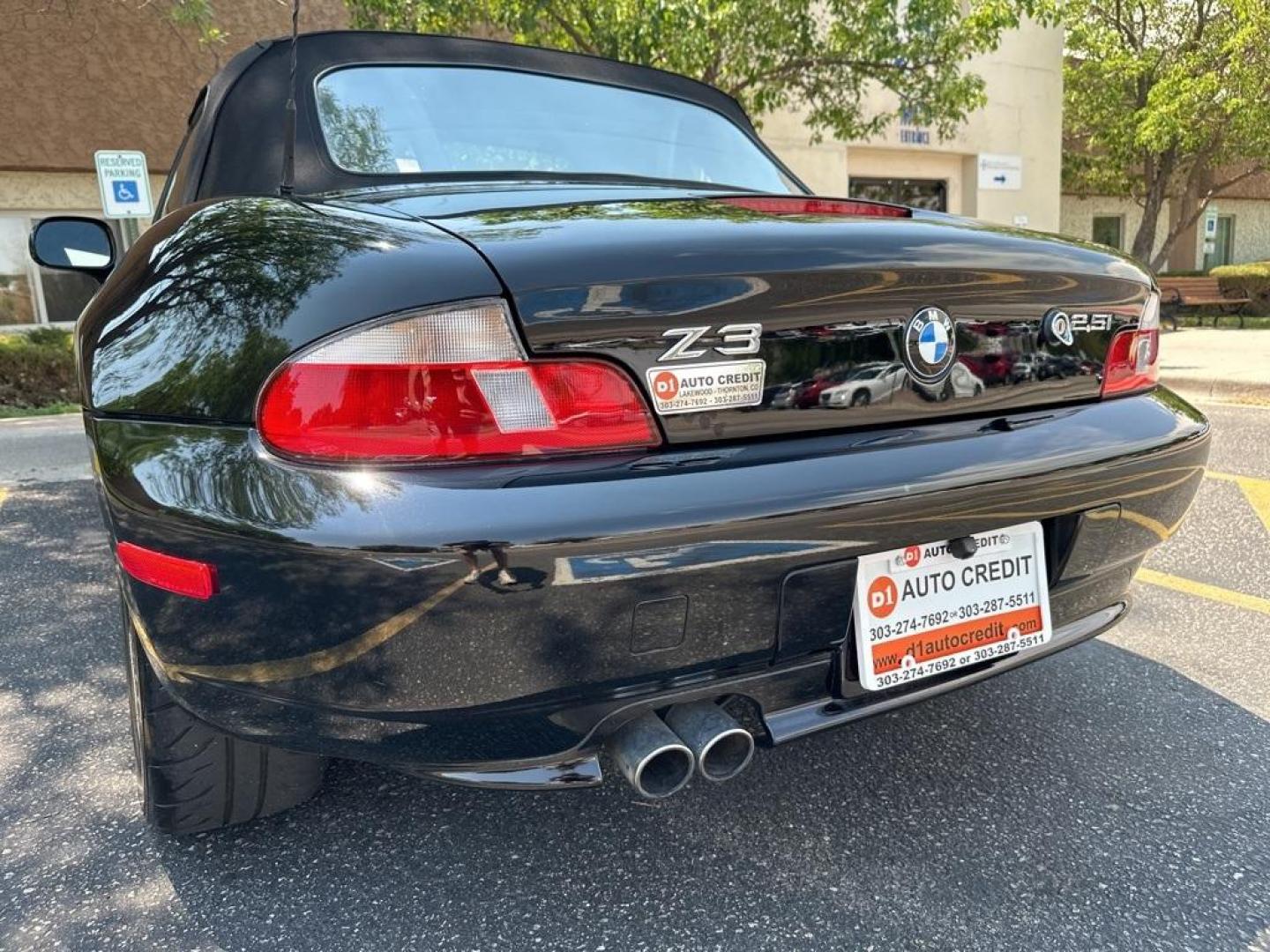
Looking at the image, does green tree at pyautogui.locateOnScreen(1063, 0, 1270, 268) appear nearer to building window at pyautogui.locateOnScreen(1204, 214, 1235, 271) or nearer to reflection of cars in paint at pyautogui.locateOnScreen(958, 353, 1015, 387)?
building window at pyautogui.locateOnScreen(1204, 214, 1235, 271)

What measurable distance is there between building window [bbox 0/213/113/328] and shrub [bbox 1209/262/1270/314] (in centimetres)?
1873

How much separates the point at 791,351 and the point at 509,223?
492 mm

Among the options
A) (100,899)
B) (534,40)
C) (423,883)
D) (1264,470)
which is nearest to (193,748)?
(100,899)

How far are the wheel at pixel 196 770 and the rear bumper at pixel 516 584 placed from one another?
10.3 inches

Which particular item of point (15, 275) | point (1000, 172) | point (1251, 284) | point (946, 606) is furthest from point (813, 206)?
point (1251, 284)

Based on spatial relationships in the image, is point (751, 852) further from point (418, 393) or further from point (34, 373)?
point (34, 373)

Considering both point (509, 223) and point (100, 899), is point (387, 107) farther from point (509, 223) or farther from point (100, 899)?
point (100, 899)

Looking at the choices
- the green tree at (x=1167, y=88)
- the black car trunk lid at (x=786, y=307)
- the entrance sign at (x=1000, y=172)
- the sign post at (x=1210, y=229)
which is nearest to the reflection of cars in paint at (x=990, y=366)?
the black car trunk lid at (x=786, y=307)

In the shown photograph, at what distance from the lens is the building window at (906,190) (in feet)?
51.2

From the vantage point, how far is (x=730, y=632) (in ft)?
4.34

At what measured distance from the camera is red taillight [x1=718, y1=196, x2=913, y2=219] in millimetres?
1722

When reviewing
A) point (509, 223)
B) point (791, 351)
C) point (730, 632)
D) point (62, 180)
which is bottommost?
point (730, 632)

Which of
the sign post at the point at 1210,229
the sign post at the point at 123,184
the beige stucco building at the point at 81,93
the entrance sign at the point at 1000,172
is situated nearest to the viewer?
the sign post at the point at 123,184

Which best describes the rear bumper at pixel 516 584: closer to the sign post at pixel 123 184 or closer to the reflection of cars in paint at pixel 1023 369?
the reflection of cars in paint at pixel 1023 369
